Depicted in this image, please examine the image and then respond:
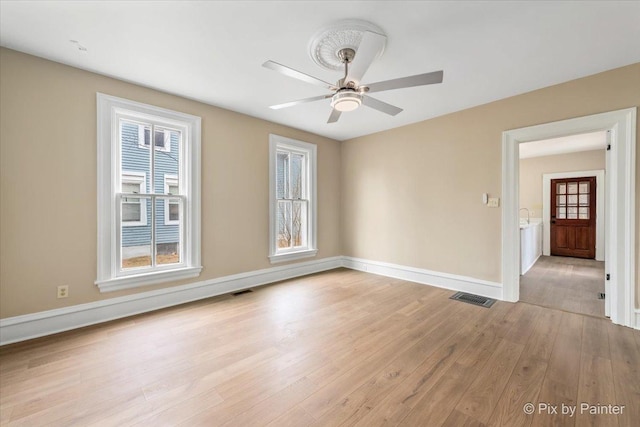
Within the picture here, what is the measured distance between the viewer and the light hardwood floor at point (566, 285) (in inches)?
133

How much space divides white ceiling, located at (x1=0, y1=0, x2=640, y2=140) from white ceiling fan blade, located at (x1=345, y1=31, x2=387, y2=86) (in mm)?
364

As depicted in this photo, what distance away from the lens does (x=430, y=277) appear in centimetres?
434

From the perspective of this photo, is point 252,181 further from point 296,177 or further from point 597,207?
point 597,207

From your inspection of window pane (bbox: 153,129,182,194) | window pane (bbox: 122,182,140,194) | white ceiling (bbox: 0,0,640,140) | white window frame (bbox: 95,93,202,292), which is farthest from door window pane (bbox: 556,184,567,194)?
window pane (bbox: 122,182,140,194)

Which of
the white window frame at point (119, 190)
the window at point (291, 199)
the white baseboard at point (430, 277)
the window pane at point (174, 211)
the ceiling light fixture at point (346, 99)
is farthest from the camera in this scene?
the window at point (291, 199)

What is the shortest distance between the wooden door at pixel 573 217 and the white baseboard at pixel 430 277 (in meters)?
5.03

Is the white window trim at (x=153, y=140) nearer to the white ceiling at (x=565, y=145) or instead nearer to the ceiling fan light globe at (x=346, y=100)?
the ceiling fan light globe at (x=346, y=100)

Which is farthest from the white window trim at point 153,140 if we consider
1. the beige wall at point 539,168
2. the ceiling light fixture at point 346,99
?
the beige wall at point 539,168

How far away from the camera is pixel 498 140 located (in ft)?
11.8

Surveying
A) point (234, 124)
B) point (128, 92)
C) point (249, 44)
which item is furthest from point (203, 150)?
point (249, 44)

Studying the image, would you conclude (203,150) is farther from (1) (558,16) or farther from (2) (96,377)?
(1) (558,16)

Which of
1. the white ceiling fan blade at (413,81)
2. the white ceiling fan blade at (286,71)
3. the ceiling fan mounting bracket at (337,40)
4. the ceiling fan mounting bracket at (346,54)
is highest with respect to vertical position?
the ceiling fan mounting bracket at (337,40)

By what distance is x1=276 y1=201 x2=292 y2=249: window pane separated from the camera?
189 inches

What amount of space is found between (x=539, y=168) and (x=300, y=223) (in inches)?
268
